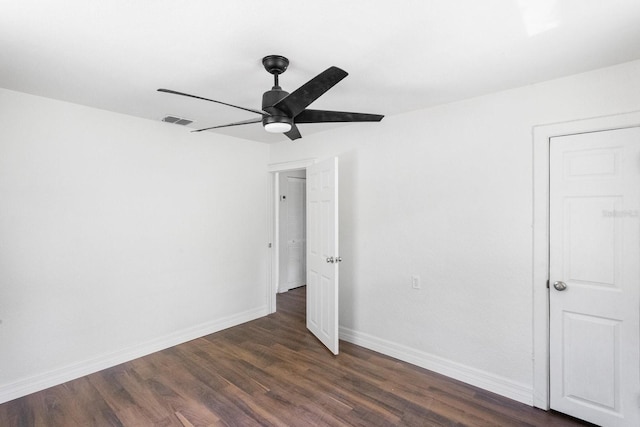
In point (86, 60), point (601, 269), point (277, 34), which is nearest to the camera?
point (277, 34)

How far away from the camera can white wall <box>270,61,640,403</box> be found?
2.40 metres

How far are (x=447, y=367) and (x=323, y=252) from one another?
1.58m

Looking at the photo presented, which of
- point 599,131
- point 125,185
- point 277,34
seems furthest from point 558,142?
point 125,185

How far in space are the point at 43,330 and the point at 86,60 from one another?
221 cm

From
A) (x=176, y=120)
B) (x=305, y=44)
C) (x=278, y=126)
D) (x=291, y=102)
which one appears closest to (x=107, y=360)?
(x=176, y=120)

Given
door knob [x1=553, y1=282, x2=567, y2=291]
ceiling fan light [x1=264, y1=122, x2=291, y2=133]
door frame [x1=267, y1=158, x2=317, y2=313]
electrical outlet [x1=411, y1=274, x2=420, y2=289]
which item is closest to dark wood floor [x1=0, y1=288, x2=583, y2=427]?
electrical outlet [x1=411, y1=274, x2=420, y2=289]

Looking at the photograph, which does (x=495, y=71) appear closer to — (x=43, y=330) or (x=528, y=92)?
(x=528, y=92)

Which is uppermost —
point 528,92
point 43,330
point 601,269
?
point 528,92

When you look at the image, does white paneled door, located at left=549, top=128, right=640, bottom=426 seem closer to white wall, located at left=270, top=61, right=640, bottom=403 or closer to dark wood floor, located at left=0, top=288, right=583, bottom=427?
white wall, located at left=270, top=61, right=640, bottom=403

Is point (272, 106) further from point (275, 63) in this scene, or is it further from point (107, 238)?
point (107, 238)

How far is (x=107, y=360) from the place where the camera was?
2.98 metres

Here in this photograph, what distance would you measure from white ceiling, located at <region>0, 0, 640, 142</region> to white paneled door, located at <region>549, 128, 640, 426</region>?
0.63m

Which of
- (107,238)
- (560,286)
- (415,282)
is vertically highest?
(107,238)

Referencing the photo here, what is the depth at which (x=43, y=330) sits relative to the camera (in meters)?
2.64
